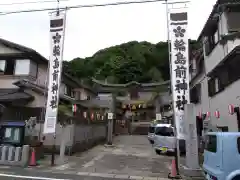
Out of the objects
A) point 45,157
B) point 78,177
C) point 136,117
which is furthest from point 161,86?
point 78,177

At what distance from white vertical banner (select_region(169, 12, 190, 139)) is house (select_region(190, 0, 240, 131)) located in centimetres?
306

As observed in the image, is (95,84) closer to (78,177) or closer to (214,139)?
(78,177)

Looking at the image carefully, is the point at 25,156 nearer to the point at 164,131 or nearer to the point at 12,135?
the point at 12,135

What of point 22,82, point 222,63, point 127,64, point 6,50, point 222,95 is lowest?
point 222,95

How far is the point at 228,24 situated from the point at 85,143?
13499mm

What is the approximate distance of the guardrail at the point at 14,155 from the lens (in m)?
11.9

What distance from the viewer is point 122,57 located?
56.7 meters

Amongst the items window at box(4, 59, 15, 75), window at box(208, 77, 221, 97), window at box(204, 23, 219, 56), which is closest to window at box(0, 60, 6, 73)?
window at box(4, 59, 15, 75)

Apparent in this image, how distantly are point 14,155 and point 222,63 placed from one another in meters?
13.7

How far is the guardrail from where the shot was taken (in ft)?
39.0

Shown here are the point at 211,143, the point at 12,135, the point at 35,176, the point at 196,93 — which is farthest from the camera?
the point at 196,93

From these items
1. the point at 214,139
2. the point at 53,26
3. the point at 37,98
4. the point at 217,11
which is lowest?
the point at 214,139

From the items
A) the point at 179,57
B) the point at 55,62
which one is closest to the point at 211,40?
the point at 179,57

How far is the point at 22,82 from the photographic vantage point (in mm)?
18469
